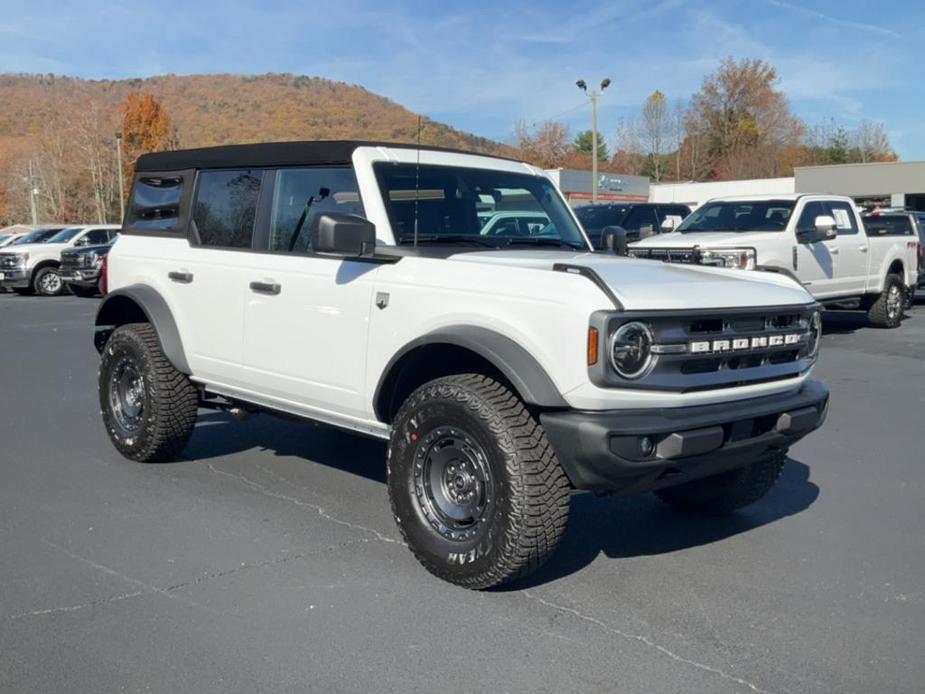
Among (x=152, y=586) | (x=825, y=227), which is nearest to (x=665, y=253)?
(x=825, y=227)

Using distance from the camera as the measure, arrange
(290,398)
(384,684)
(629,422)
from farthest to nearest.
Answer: (290,398) < (629,422) < (384,684)

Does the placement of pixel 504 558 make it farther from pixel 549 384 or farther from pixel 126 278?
pixel 126 278

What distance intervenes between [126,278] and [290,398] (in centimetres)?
193

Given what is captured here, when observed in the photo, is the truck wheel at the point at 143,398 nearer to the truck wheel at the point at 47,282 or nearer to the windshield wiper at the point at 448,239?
the windshield wiper at the point at 448,239

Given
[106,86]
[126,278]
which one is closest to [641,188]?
[126,278]

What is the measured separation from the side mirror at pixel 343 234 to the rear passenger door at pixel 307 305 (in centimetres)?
25

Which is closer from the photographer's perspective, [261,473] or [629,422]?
[629,422]

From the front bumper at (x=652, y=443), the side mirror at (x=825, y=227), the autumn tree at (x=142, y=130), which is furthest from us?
the autumn tree at (x=142, y=130)

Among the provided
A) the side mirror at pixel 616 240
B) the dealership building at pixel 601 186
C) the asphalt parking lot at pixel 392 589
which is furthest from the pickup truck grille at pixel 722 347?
the dealership building at pixel 601 186

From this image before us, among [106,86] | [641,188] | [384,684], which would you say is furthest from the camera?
[106,86]

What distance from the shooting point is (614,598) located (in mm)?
4168

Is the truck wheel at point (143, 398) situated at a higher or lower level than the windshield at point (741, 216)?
lower

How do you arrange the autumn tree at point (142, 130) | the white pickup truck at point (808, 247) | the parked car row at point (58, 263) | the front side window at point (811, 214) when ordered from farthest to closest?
1. the autumn tree at point (142, 130)
2. the parked car row at point (58, 263)
3. the front side window at point (811, 214)
4. the white pickup truck at point (808, 247)

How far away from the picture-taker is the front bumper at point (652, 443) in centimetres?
378
